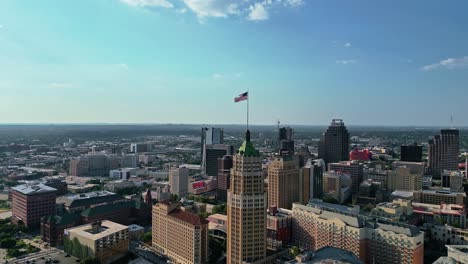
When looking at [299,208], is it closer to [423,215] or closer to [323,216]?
[323,216]

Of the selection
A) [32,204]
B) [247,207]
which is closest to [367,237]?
[247,207]

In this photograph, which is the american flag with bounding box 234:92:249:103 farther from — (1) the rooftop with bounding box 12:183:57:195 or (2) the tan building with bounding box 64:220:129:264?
(1) the rooftop with bounding box 12:183:57:195

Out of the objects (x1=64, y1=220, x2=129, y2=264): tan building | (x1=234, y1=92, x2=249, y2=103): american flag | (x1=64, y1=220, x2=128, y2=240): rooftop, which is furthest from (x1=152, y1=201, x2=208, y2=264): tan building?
(x1=234, y1=92, x2=249, y2=103): american flag

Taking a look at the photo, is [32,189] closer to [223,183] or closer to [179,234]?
[179,234]

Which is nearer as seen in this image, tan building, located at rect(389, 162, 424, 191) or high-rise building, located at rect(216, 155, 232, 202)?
high-rise building, located at rect(216, 155, 232, 202)

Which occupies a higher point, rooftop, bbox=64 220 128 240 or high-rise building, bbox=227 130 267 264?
high-rise building, bbox=227 130 267 264

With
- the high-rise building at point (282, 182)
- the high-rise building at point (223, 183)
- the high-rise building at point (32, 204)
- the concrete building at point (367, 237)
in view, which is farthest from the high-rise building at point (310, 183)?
the high-rise building at point (32, 204)
